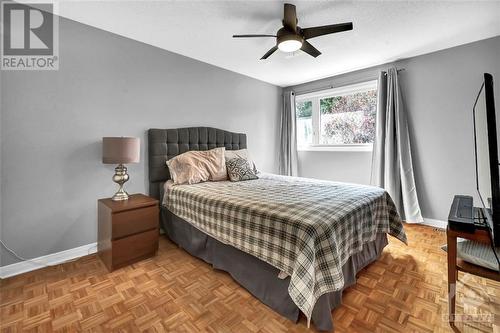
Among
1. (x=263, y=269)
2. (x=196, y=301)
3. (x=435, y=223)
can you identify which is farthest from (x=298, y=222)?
(x=435, y=223)

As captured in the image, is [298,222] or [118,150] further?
[118,150]

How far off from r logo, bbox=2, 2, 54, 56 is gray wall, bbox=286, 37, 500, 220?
412 centimetres

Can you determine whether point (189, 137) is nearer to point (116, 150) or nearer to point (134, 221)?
point (116, 150)

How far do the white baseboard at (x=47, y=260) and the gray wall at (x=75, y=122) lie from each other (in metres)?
0.05

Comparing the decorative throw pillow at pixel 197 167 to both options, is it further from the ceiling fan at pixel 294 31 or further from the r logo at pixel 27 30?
the r logo at pixel 27 30

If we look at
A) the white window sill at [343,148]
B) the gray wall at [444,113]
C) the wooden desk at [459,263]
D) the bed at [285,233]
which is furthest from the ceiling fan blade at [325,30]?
the white window sill at [343,148]

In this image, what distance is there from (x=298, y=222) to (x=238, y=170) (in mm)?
1662

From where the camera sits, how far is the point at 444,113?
9.46 ft

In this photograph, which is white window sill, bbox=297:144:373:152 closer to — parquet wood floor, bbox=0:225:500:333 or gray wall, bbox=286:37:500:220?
gray wall, bbox=286:37:500:220

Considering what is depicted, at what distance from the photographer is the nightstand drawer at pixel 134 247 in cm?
197

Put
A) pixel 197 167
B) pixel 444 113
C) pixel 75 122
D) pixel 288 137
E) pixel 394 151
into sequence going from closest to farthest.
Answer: pixel 75 122, pixel 197 167, pixel 444 113, pixel 394 151, pixel 288 137

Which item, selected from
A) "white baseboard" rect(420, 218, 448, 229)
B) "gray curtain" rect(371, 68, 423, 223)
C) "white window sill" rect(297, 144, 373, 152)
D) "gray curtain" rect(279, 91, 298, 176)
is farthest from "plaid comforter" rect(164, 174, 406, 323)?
"gray curtain" rect(279, 91, 298, 176)

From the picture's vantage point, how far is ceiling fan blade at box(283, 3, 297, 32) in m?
1.81

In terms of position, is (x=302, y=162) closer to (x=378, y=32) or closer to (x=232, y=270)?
(x=378, y=32)
